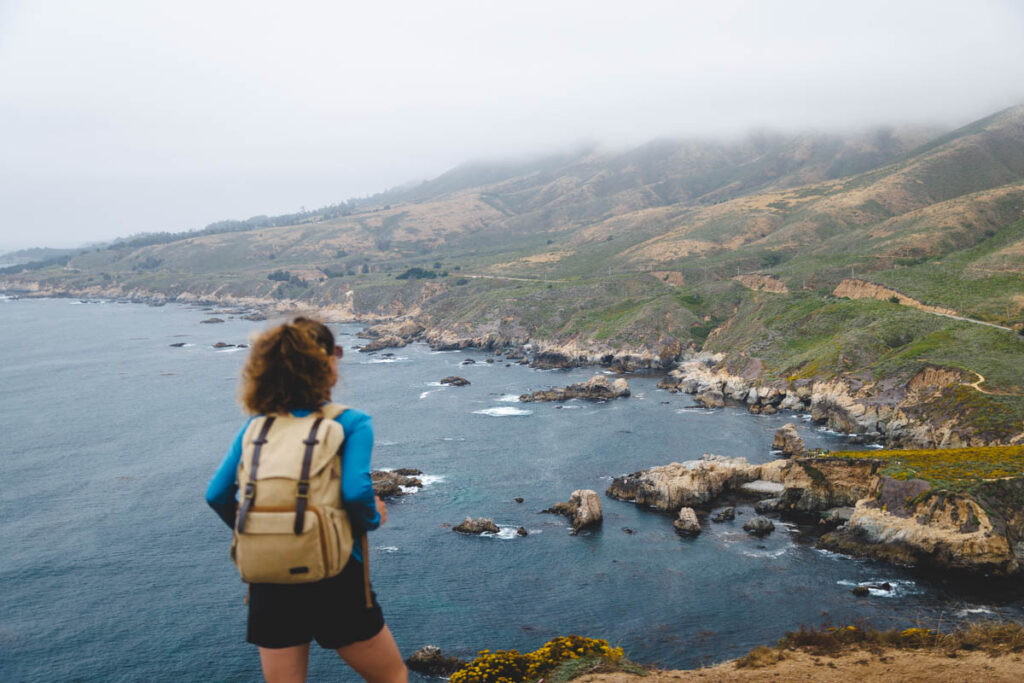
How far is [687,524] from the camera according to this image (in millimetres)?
42250

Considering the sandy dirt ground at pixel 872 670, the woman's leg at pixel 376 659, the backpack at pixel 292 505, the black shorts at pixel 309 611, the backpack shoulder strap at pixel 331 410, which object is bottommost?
the sandy dirt ground at pixel 872 670

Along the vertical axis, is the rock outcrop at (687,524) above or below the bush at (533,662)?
below

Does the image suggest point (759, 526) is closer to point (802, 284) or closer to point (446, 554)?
point (446, 554)

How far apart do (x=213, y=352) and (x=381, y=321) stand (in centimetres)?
4066

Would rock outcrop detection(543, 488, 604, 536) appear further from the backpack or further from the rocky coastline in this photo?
the backpack

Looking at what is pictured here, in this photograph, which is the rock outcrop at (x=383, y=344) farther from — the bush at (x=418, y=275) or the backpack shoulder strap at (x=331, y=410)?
the backpack shoulder strap at (x=331, y=410)

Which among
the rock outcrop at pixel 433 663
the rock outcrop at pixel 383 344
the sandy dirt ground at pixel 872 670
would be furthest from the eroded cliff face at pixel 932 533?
the rock outcrop at pixel 383 344

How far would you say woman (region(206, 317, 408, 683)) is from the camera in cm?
430

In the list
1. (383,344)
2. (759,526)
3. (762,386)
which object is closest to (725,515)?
(759,526)

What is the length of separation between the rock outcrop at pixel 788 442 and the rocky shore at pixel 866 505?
636 cm

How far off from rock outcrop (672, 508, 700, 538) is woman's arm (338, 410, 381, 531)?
4053 centimetres

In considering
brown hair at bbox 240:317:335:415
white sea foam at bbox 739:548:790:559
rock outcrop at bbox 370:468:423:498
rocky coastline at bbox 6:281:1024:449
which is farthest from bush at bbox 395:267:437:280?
brown hair at bbox 240:317:335:415

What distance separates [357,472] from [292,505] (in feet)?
1.35

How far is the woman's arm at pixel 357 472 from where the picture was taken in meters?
4.16
